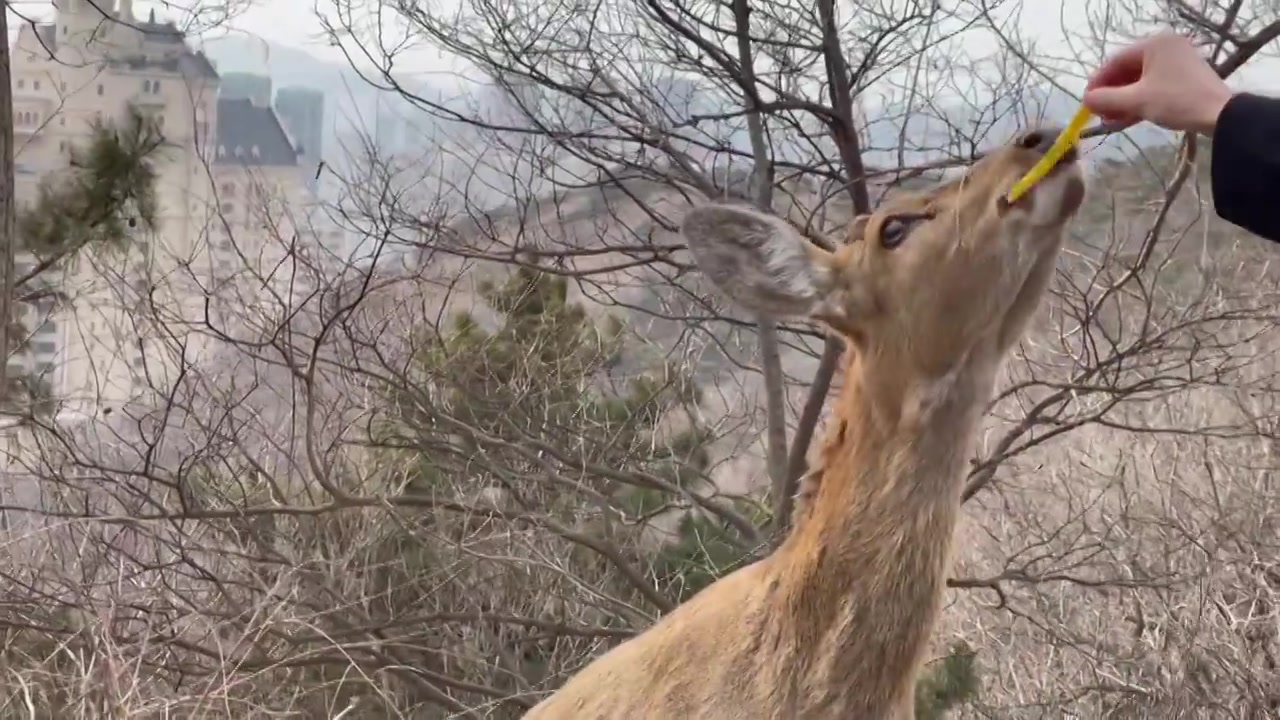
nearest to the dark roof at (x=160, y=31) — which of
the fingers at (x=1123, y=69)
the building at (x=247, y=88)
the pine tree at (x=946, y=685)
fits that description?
the building at (x=247, y=88)

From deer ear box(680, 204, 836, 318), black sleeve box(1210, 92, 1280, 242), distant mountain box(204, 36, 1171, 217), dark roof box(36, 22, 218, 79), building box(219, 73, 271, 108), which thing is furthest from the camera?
building box(219, 73, 271, 108)

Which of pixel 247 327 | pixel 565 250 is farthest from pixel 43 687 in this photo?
pixel 565 250

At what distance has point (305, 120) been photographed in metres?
6.21

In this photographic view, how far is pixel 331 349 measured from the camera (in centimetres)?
682

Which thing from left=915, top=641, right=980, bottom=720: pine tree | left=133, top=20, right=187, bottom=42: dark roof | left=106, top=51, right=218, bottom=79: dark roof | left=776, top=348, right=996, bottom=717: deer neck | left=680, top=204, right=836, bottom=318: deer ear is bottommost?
left=915, top=641, right=980, bottom=720: pine tree

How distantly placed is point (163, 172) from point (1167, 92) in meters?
5.31

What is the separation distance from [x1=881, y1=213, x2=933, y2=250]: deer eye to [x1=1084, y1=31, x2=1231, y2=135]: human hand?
1.77ft

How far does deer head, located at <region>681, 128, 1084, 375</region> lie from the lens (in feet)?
8.18

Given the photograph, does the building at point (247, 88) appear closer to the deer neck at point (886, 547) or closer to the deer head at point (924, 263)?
the deer head at point (924, 263)

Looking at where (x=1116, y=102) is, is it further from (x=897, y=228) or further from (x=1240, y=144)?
(x=897, y=228)

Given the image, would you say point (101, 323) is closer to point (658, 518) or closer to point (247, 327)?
point (247, 327)

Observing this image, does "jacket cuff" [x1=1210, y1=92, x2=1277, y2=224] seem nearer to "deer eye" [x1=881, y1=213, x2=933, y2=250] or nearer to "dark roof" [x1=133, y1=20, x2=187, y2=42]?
"deer eye" [x1=881, y1=213, x2=933, y2=250]

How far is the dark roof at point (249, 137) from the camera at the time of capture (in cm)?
611

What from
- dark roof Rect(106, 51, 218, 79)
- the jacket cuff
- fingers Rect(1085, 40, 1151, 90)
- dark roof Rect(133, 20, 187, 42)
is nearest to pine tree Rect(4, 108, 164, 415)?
dark roof Rect(106, 51, 218, 79)
